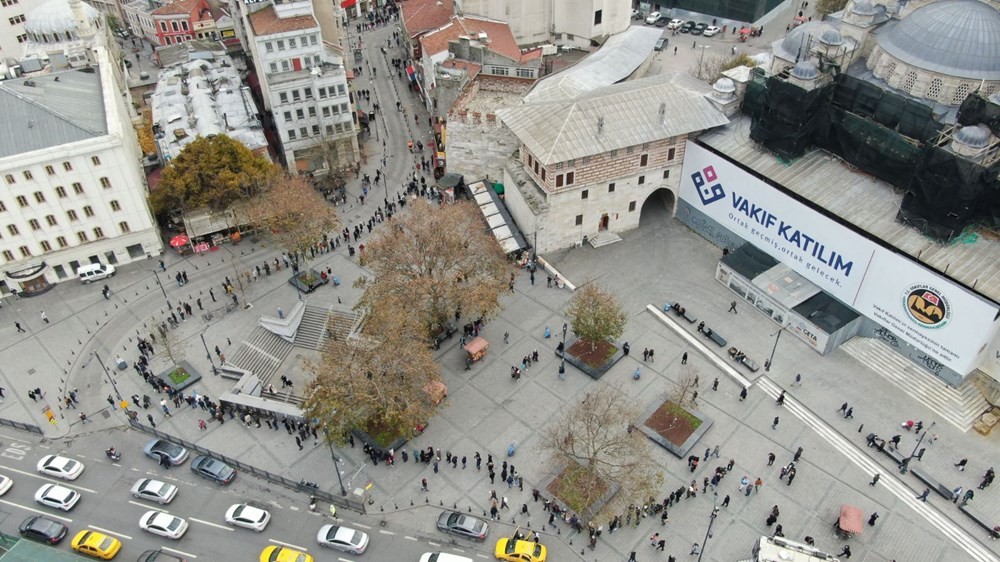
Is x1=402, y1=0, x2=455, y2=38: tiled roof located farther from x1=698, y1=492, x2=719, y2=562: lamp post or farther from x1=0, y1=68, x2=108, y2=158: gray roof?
x1=698, y1=492, x2=719, y2=562: lamp post

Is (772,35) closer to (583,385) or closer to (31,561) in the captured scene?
(583,385)

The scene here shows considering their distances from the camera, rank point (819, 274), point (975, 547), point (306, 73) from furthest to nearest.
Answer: point (306, 73) < point (819, 274) < point (975, 547)

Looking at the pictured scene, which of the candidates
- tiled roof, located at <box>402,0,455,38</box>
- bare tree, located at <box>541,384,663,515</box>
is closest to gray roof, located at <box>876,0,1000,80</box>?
bare tree, located at <box>541,384,663,515</box>

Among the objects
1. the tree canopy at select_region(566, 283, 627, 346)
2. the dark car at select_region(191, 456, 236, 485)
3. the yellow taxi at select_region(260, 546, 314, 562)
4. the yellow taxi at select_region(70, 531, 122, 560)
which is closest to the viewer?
the yellow taxi at select_region(260, 546, 314, 562)

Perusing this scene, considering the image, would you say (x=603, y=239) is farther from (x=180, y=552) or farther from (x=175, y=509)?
(x=180, y=552)

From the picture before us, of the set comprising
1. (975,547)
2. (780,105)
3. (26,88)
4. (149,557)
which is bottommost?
(975,547)

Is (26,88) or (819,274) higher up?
(26,88)

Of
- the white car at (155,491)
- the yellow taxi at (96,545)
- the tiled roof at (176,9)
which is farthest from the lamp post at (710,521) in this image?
the tiled roof at (176,9)

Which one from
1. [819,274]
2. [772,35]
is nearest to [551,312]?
A: [819,274]
